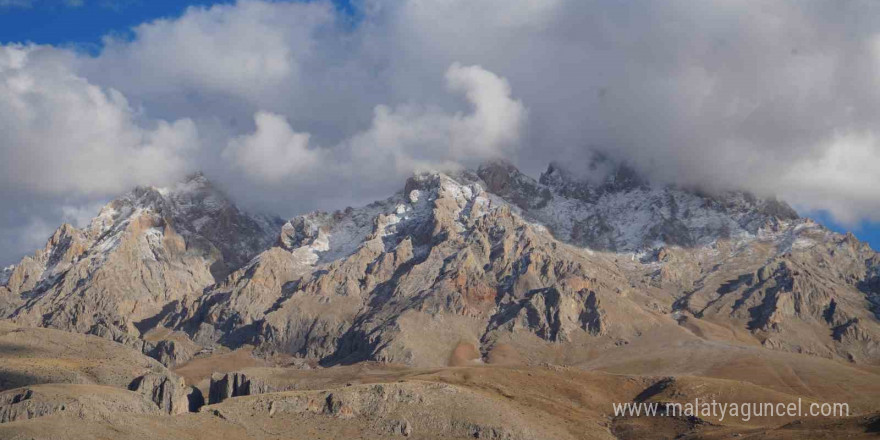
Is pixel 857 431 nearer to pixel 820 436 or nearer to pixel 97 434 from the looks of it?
pixel 820 436

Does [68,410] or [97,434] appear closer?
[97,434]

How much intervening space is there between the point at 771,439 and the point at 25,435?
151491mm

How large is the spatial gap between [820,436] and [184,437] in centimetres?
13289

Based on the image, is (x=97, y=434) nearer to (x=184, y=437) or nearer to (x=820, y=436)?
(x=184, y=437)

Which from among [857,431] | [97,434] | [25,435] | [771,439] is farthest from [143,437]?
[857,431]

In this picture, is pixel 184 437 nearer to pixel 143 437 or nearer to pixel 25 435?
pixel 143 437

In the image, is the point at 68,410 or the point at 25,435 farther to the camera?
the point at 68,410

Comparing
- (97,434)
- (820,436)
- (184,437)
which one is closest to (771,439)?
(820,436)

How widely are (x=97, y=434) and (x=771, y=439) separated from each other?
13999cm

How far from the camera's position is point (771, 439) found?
7849 inches

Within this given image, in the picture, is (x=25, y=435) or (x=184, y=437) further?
(x=184, y=437)

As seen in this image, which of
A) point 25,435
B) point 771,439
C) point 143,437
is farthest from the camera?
point 771,439

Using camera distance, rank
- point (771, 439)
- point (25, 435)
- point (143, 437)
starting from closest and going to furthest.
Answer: point (25, 435) < point (143, 437) < point (771, 439)

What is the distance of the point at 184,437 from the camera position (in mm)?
194500
